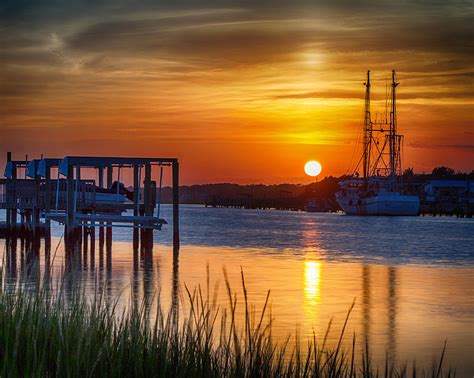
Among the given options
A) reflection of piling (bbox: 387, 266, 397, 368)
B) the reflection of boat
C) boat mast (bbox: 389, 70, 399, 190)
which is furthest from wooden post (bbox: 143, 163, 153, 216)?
the reflection of boat

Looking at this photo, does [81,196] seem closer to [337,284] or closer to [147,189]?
[147,189]

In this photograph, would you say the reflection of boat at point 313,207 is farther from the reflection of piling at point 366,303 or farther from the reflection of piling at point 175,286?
the reflection of piling at point 366,303

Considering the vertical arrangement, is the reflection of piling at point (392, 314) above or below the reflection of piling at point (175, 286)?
below

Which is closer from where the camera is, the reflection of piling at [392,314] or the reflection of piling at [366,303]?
the reflection of piling at [392,314]

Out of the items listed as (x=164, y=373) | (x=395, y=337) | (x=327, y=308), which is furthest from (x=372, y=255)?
(x=164, y=373)

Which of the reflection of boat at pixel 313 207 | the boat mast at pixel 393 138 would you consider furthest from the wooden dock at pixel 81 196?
the reflection of boat at pixel 313 207

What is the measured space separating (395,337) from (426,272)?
14.1 m

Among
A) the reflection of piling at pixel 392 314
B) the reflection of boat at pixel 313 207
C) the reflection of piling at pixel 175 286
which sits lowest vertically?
the reflection of piling at pixel 392 314

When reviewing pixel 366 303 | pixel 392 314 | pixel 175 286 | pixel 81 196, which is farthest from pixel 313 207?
pixel 392 314

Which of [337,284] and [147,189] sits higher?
[147,189]

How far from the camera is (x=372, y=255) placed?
120ft

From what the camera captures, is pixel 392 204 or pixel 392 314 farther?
pixel 392 204

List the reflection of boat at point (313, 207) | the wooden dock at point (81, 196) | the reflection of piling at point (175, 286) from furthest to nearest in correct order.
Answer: the reflection of boat at point (313, 207)
the wooden dock at point (81, 196)
the reflection of piling at point (175, 286)

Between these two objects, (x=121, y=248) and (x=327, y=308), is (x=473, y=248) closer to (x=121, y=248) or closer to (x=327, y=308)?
(x=121, y=248)
